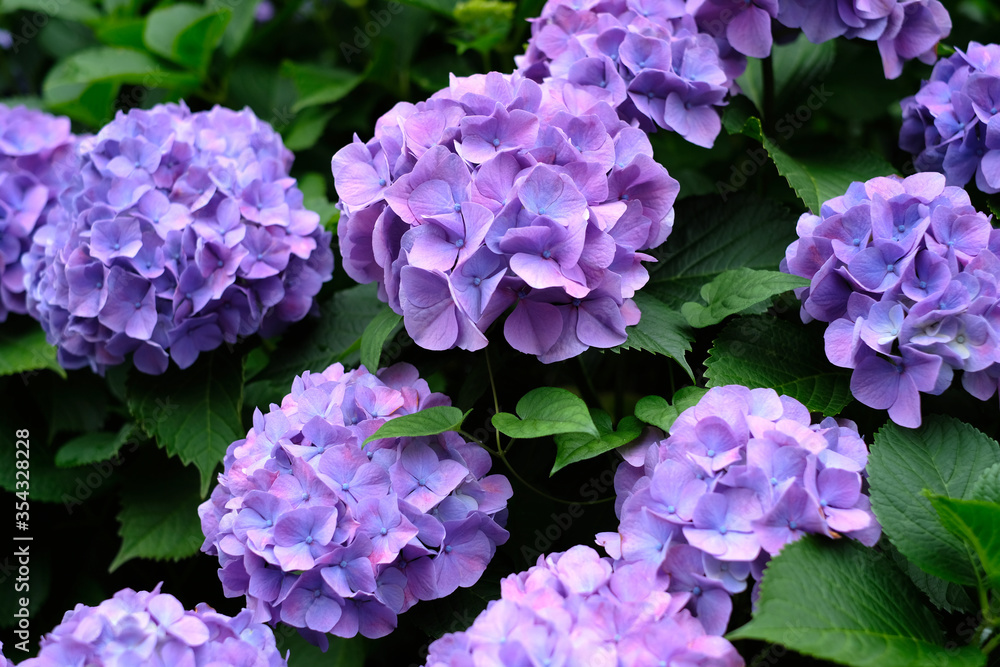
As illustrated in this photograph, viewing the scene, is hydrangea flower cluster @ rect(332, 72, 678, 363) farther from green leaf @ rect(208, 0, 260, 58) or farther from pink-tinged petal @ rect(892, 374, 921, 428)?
green leaf @ rect(208, 0, 260, 58)

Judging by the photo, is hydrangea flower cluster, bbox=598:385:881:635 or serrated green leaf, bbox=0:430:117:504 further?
serrated green leaf, bbox=0:430:117:504

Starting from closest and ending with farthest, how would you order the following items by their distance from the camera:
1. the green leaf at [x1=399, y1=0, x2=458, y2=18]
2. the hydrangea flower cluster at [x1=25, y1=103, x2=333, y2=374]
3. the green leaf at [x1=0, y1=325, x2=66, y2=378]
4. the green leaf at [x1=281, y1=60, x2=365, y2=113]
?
the hydrangea flower cluster at [x1=25, y1=103, x2=333, y2=374] < the green leaf at [x1=0, y1=325, x2=66, y2=378] < the green leaf at [x1=399, y1=0, x2=458, y2=18] < the green leaf at [x1=281, y1=60, x2=365, y2=113]

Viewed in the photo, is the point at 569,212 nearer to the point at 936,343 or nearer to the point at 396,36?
the point at 936,343

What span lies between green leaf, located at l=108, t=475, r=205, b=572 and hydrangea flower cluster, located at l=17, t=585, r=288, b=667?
45cm

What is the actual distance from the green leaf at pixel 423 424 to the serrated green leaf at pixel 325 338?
1.19ft

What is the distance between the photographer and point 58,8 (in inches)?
85.5

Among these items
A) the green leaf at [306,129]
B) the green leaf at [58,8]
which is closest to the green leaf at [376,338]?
the green leaf at [306,129]

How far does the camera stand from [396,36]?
196cm

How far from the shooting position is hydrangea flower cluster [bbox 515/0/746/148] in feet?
4.00

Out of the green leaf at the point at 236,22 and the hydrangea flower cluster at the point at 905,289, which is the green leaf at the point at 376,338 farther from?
the green leaf at the point at 236,22

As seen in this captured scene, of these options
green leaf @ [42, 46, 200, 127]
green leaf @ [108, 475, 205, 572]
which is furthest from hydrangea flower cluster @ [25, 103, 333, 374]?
green leaf @ [42, 46, 200, 127]

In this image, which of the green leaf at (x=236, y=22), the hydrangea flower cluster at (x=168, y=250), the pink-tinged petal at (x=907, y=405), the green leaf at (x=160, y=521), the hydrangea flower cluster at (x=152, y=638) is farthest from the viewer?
the green leaf at (x=236, y=22)

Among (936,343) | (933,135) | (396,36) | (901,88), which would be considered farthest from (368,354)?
(901,88)

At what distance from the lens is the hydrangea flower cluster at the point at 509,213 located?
983mm
